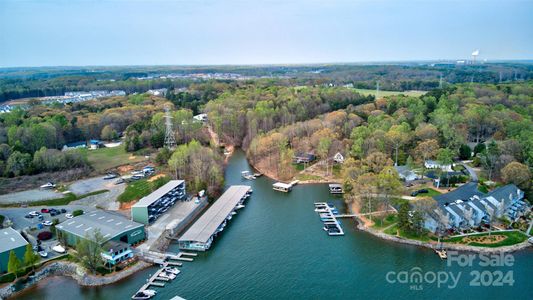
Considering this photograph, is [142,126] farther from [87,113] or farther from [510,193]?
[510,193]

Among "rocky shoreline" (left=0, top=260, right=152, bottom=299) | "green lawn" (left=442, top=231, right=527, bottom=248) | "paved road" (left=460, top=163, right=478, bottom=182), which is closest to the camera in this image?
"rocky shoreline" (left=0, top=260, right=152, bottom=299)

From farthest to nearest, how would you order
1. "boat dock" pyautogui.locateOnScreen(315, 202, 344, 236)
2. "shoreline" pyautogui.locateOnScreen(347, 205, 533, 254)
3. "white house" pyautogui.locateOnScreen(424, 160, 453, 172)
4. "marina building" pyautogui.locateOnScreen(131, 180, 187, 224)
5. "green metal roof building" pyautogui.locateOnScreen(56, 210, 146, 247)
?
"white house" pyautogui.locateOnScreen(424, 160, 453, 172) → "marina building" pyautogui.locateOnScreen(131, 180, 187, 224) → "boat dock" pyautogui.locateOnScreen(315, 202, 344, 236) → "green metal roof building" pyautogui.locateOnScreen(56, 210, 146, 247) → "shoreline" pyautogui.locateOnScreen(347, 205, 533, 254)

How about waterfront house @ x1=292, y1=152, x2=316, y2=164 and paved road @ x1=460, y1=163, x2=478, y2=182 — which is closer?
paved road @ x1=460, y1=163, x2=478, y2=182

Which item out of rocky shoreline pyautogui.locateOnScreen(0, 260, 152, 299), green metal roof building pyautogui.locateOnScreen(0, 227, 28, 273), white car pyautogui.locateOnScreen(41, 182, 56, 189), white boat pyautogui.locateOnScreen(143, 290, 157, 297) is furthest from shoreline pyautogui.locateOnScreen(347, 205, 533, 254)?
white car pyautogui.locateOnScreen(41, 182, 56, 189)

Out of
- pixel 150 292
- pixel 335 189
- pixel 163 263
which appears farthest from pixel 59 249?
pixel 335 189

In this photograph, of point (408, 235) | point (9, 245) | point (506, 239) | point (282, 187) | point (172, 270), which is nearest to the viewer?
point (172, 270)

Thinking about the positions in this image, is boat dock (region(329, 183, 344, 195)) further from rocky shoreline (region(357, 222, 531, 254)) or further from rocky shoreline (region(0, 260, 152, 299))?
rocky shoreline (region(0, 260, 152, 299))

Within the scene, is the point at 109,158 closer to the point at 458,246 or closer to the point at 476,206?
the point at 458,246

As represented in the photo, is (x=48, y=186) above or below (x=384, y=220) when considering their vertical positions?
above
